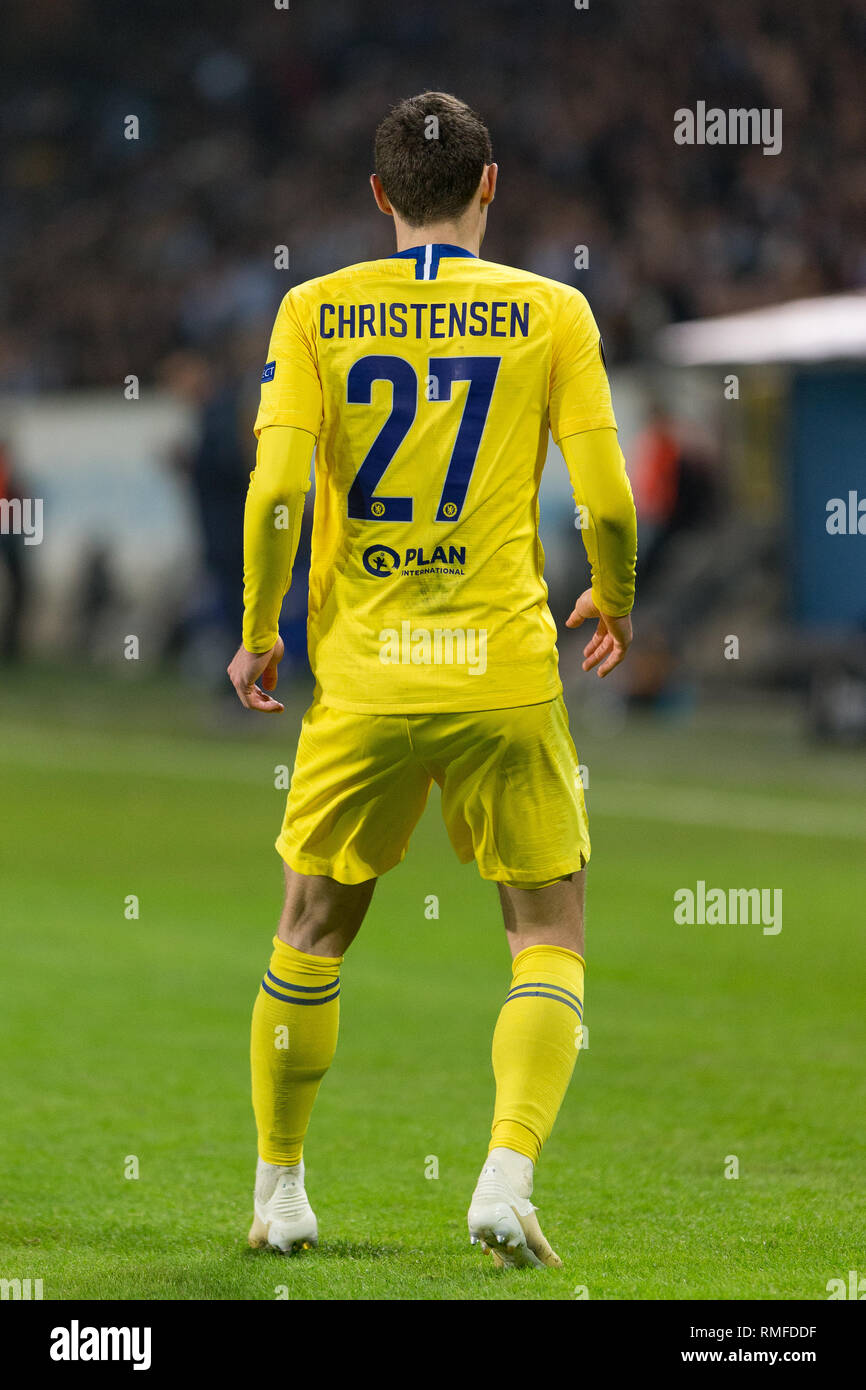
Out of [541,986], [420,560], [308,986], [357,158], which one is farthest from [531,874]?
[357,158]

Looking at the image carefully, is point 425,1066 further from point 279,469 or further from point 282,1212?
point 279,469

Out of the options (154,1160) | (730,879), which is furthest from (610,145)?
(154,1160)

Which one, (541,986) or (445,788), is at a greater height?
(445,788)

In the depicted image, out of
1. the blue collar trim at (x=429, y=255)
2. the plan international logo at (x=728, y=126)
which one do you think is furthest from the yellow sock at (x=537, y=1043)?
the plan international logo at (x=728, y=126)

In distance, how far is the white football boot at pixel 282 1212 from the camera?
365cm

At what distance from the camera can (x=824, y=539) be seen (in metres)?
14.6

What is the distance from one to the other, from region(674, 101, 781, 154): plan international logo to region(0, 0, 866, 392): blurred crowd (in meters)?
0.16

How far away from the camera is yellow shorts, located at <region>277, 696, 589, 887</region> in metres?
3.49

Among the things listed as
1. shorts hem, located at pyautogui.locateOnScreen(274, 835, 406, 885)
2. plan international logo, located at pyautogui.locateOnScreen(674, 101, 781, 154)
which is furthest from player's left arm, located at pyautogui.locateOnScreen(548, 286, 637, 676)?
plan international logo, located at pyautogui.locateOnScreen(674, 101, 781, 154)

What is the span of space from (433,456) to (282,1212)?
1.42 meters

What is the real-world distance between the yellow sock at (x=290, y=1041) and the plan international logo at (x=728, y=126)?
1735 centimetres

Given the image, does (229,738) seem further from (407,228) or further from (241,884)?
(407,228)

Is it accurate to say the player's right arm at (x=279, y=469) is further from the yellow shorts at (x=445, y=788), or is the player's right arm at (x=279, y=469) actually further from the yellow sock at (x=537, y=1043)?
the yellow sock at (x=537, y=1043)

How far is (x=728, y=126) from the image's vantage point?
20891 mm
